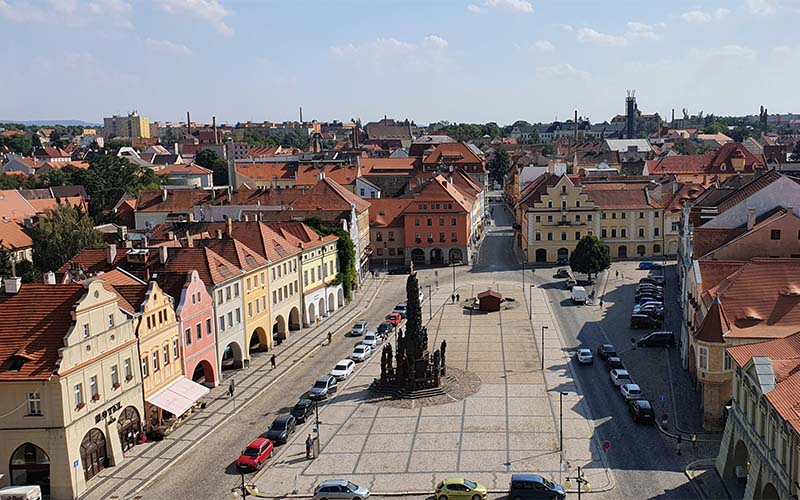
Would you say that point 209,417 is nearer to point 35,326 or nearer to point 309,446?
point 309,446

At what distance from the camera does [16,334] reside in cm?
4000

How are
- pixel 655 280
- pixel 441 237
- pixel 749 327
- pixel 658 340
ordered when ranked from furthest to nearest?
1. pixel 441 237
2. pixel 655 280
3. pixel 658 340
4. pixel 749 327

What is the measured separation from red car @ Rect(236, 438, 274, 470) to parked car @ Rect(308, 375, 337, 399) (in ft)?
29.5

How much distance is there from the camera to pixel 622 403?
4856cm

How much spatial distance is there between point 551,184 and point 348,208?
3008cm

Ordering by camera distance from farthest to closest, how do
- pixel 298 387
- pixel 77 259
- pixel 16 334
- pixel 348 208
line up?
pixel 348 208, pixel 77 259, pixel 298 387, pixel 16 334

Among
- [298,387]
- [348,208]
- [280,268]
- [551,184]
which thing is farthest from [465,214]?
[298,387]

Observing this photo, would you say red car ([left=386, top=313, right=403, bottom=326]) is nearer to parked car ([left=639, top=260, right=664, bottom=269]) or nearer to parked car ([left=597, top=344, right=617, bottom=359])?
parked car ([left=597, top=344, right=617, bottom=359])

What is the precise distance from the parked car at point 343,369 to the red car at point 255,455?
43.4ft

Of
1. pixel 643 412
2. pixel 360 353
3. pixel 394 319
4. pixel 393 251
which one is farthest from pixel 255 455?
pixel 393 251

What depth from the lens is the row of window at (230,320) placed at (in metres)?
55.7

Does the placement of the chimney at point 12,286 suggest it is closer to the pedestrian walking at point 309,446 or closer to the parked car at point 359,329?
the pedestrian walking at point 309,446

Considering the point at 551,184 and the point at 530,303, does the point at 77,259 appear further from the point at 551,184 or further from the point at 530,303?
the point at 551,184

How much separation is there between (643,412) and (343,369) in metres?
20.3
